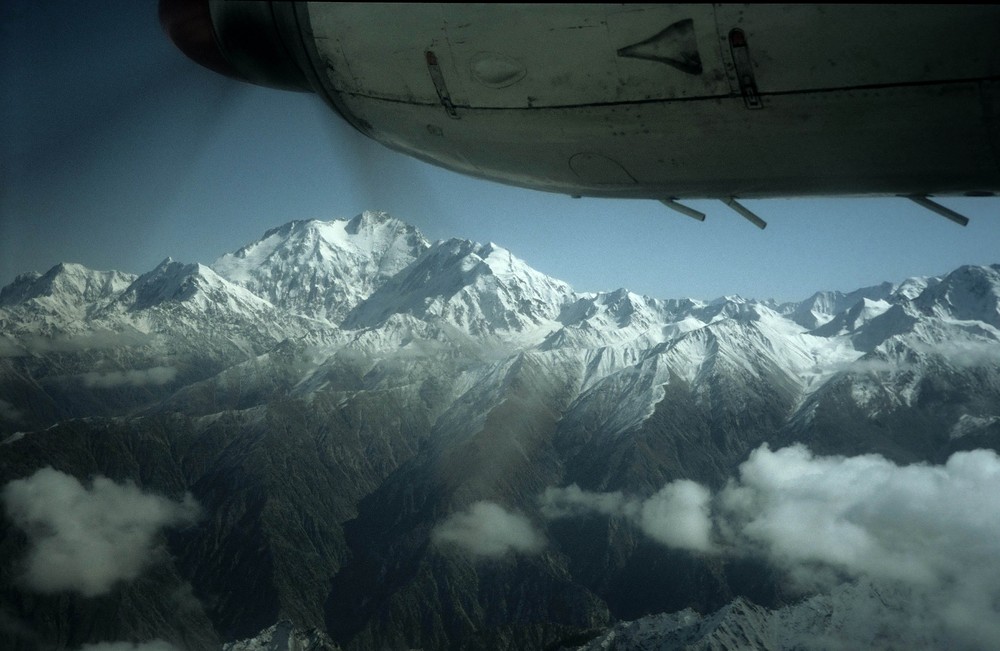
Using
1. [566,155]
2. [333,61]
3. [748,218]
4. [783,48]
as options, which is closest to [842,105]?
[783,48]

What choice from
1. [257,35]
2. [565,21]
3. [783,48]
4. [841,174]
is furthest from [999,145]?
[257,35]

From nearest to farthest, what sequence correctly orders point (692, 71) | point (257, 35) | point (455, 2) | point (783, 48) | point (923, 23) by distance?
1. point (923, 23)
2. point (783, 48)
3. point (692, 71)
4. point (455, 2)
5. point (257, 35)

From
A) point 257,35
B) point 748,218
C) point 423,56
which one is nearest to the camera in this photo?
point 423,56

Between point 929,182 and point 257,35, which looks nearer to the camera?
point 929,182

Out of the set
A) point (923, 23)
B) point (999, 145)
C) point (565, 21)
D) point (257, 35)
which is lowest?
point (999, 145)

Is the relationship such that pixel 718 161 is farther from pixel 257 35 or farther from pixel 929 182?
pixel 257 35

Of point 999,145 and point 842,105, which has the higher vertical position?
point 842,105
